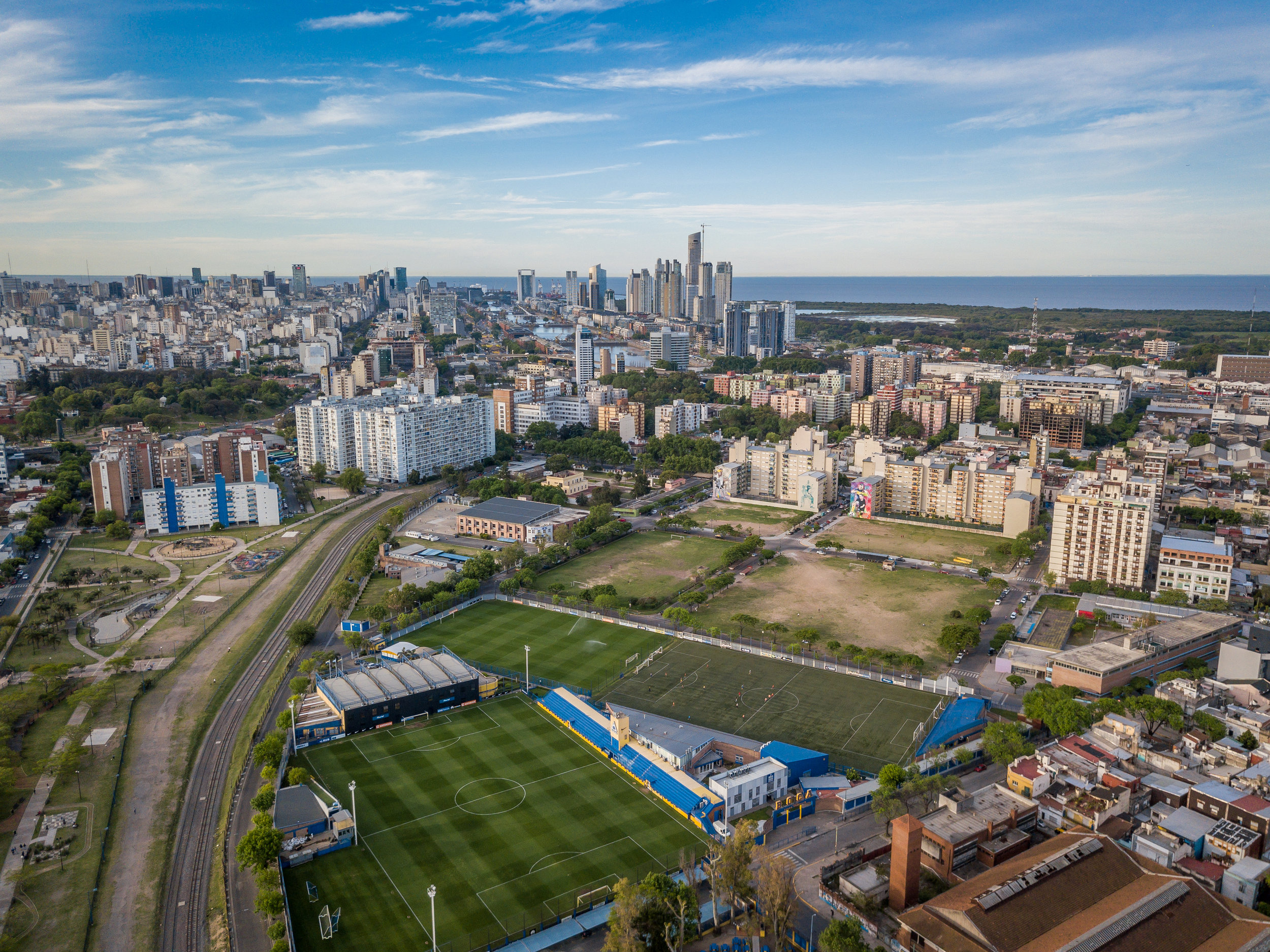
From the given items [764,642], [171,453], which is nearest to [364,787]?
[764,642]

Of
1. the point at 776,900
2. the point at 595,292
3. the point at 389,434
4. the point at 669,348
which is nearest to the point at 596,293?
the point at 595,292

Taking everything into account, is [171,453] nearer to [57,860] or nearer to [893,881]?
[57,860]

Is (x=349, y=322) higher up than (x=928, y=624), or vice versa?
(x=349, y=322)

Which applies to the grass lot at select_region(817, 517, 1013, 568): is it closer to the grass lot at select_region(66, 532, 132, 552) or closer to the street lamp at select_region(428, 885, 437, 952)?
the street lamp at select_region(428, 885, 437, 952)

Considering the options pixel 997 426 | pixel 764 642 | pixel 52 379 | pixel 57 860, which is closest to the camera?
pixel 57 860

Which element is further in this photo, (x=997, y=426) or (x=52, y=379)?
(x=52, y=379)

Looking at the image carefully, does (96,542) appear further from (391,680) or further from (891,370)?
(891,370)

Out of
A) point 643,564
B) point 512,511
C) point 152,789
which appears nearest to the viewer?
point 152,789

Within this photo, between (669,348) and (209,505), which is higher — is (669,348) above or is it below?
above

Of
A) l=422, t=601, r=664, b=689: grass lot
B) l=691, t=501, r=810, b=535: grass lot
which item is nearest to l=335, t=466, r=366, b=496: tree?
l=691, t=501, r=810, b=535: grass lot
